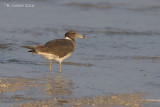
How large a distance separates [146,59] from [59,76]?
2978 mm

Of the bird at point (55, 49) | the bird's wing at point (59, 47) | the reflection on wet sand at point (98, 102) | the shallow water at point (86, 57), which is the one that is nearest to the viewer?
the reflection on wet sand at point (98, 102)

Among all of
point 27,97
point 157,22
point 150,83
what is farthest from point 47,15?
point 27,97

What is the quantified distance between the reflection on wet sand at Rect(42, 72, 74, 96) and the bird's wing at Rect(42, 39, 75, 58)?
3.21 ft

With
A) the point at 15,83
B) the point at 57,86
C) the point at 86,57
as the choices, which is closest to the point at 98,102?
the point at 57,86

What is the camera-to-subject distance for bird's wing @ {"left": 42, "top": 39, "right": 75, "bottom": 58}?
9055mm

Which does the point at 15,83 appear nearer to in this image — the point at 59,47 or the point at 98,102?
the point at 98,102

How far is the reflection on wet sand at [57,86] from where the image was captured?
675 cm

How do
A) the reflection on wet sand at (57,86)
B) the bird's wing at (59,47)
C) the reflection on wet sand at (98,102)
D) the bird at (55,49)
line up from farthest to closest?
the bird's wing at (59,47)
the bird at (55,49)
the reflection on wet sand at (57,86)
the reflection on wet sand at (98,102)

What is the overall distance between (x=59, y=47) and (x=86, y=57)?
1.42m

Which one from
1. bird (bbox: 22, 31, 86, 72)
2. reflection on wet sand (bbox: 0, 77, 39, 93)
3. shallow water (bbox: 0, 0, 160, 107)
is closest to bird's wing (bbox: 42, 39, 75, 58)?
bird (bbox: 22, 31, 86, 72)

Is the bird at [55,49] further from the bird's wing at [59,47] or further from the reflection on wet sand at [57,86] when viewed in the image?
the reflection on wet sand at [57,86]

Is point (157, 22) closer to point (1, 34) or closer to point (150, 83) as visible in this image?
point (1, 34)

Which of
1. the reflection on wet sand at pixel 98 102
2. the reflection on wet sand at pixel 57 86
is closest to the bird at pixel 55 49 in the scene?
the reflection on wet sand at pixel 57 86

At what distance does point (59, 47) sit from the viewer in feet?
30.5
